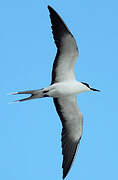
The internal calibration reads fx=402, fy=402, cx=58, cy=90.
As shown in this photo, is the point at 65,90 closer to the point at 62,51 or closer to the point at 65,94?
the point at 65,94

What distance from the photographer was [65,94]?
53.4ft

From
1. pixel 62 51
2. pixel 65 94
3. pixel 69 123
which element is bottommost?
pixel 69 123

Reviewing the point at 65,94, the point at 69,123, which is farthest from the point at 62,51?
the point at 69,123

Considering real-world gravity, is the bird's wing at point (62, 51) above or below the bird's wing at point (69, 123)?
above

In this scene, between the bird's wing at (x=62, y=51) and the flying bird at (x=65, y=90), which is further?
the flying bird at (x=65, y=90)

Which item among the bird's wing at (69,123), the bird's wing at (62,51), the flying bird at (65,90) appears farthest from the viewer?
the bird's wing at (69,123)

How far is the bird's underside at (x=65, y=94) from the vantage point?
15141 millimetres

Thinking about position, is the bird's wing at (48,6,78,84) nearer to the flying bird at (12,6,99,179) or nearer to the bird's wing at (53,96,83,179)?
the flying bird at (12,6,99,179)

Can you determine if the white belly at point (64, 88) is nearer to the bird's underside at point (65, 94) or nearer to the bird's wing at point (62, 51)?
the bird's underside at point (65, 94)

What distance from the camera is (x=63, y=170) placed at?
641 inches

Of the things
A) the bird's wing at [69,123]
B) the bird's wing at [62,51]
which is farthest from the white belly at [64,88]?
the bird's wing at [69,123]

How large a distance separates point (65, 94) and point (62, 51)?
71.5 inches

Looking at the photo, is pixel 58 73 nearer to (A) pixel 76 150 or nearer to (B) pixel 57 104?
(B) pixel 57 104

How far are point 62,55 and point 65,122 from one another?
314 centimetres
